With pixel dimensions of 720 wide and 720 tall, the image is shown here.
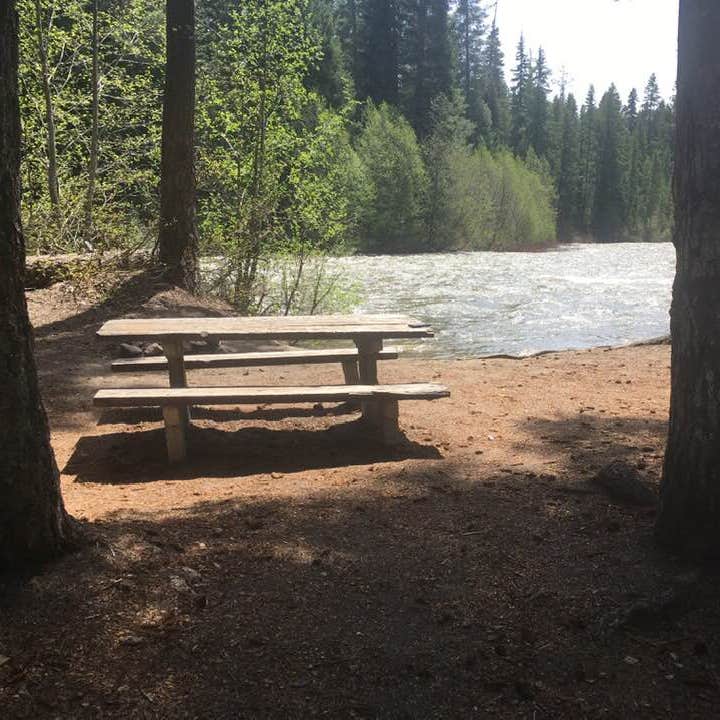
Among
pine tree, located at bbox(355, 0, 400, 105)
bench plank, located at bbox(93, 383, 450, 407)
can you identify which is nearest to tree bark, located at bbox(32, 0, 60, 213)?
bench plank, located at bbox(93, 383, 450, 407)

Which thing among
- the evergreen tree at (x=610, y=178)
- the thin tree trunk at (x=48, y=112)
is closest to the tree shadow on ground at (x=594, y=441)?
the thin tree trunk at (x=48, y=112)

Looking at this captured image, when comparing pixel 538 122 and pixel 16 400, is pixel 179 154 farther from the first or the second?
pixel 538 122

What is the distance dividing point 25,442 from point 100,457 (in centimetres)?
275

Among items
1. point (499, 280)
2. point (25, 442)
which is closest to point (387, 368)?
point (25, 442)

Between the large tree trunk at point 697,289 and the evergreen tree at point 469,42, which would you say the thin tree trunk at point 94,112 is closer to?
the large tree trunk at point 697,289

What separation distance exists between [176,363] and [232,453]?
0.89 m

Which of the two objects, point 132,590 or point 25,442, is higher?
point 25,442

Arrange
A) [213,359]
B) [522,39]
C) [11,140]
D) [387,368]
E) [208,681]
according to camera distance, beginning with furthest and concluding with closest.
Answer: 1. [522,39]
2. [387,368]
3. [213,359]
4. [11,140]
5. [208,681]

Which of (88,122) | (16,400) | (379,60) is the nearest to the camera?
(16,400)

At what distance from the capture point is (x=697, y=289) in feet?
9.27

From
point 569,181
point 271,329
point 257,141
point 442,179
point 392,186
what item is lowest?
point 271,329

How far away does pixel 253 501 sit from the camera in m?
3.98

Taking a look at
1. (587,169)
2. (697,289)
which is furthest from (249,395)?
(587,169)

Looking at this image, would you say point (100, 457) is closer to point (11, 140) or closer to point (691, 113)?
point (11, 140)
